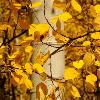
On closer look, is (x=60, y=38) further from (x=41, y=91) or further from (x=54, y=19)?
(x=41, y=91)

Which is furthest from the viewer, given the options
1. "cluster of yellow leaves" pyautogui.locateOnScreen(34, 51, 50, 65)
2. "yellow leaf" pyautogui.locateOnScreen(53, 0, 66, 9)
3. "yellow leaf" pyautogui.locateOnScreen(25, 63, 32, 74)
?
"yellow leaf" pyautogui.locateOnScreen(25, 63, 32, 74)

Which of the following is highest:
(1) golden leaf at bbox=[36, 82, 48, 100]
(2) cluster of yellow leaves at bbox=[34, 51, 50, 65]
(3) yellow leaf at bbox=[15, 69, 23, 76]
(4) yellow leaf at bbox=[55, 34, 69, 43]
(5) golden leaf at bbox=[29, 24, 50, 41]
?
(5) golden leaf at bbox=[29, 24, 50, 41]

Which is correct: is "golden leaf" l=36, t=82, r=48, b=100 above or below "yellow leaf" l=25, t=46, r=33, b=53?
below

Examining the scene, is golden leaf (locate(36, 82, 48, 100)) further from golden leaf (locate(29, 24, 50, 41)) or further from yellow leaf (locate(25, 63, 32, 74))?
golden leaf (locate(29, 24, 50, 41))

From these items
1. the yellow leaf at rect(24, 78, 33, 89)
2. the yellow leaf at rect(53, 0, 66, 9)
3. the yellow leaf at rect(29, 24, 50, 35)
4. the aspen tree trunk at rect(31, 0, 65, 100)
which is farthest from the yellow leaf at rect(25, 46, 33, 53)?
the yellow leaf at rect(53, 0, 66, 9)

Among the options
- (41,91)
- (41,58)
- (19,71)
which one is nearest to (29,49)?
(41,58)

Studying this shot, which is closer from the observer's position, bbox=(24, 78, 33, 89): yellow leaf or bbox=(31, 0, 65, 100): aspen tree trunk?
bbox=(31, 0, 65, 100): aspen tree trunk

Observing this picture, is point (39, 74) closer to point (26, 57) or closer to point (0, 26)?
point (26, 57)

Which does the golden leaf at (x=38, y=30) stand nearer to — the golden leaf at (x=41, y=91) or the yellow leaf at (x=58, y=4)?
the yellow leaf at (x=58, y=4)

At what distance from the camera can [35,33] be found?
9.27 feet

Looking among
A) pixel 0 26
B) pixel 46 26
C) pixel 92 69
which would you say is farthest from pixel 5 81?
pixel 46 26

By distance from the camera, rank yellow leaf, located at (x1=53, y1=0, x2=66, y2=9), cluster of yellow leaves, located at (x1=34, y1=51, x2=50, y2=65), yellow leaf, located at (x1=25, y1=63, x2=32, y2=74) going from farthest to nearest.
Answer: yellow leaf, located at (x1=25, y1=63, x2=32, y2=74) → cluster of yellow leaves, located at (x1=34, y1=51, x2=50, y2=65) → yellow leaf, located at (x1=53, y1=0, x2=66, y2=9)

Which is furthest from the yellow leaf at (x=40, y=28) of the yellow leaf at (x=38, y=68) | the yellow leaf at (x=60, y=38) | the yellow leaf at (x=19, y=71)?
the yellow leaf at (x=19, y=71)

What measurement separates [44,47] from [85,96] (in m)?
5.94
